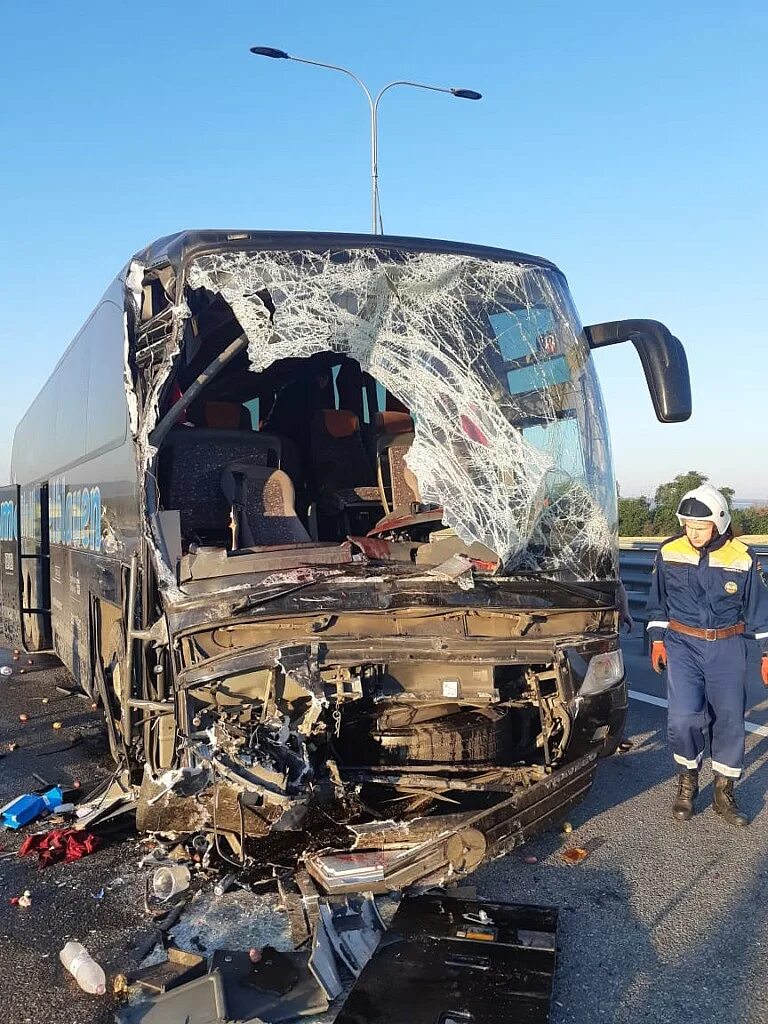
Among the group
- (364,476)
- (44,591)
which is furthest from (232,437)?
(44,591)

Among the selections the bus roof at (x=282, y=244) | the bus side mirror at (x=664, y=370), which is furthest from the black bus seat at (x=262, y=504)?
the bus side mirror at (x=664, y=370)

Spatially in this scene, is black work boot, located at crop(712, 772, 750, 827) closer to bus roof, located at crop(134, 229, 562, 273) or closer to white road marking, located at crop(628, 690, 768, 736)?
white road marking, located at crop(628, 690, 768, 736)

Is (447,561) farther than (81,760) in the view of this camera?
No

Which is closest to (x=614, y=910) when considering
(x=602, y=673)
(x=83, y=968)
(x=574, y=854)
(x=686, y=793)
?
(x=574, y=854)

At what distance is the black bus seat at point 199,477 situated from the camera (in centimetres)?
529

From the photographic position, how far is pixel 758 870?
4238 mm

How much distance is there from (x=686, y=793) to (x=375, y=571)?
2.32 metres

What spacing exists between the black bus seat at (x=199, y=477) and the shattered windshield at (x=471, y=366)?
90 cm

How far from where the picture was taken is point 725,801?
4.96m

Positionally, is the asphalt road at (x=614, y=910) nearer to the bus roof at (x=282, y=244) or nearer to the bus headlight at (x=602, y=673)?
the bus headlight at (x=602, y=673)

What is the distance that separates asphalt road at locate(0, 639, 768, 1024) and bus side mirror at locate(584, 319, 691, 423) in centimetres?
227

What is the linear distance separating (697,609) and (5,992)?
156 inches

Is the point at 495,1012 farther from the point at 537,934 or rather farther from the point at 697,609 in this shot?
the point at 697,609

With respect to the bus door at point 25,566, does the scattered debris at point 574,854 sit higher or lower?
lower
